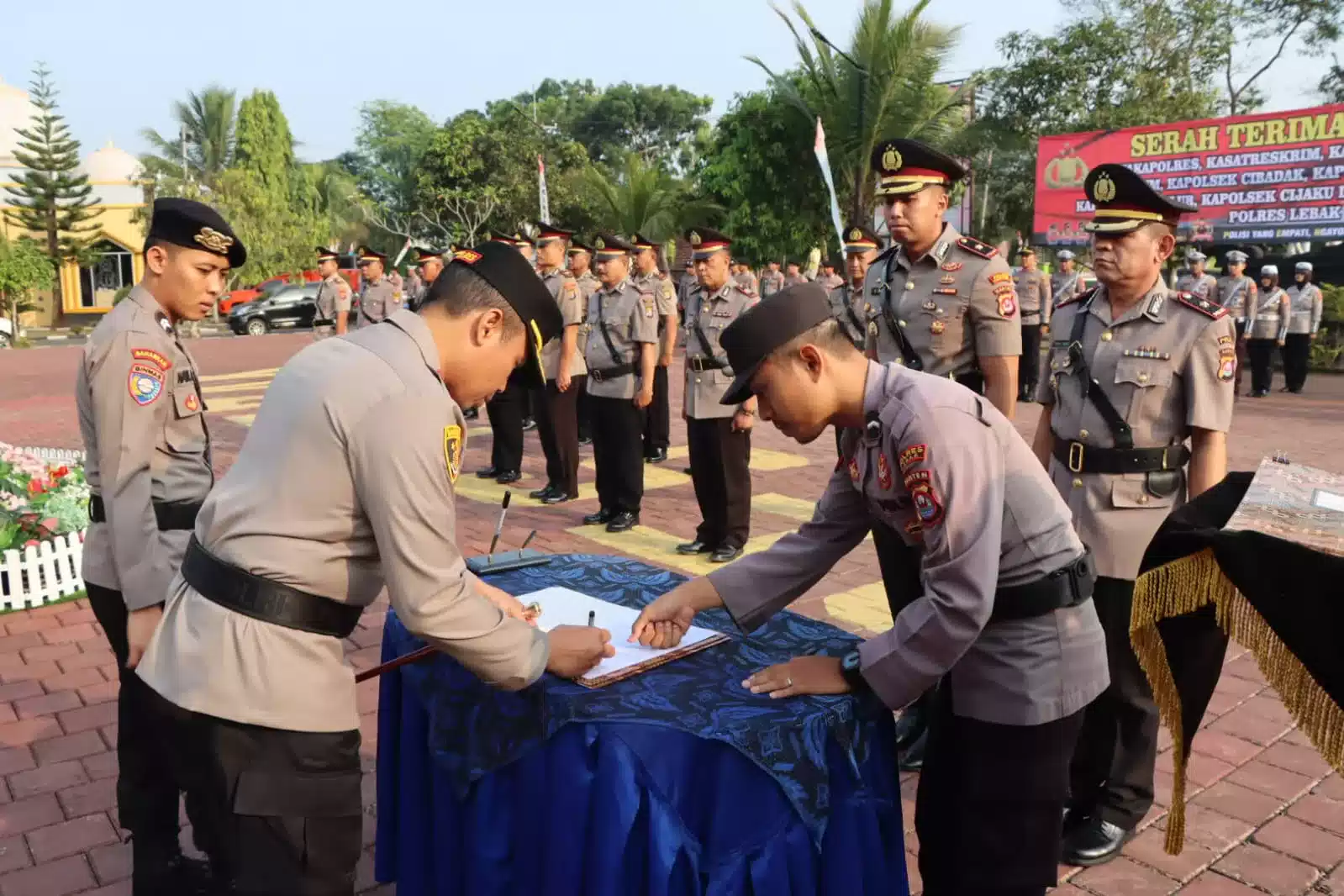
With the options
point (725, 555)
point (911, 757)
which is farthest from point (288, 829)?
point (725, 555)

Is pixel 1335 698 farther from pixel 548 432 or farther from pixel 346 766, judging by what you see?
pixel 548 432

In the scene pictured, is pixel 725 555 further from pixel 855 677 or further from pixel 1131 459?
pixel 855 677

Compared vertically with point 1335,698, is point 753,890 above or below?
below

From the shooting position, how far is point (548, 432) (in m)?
7.87

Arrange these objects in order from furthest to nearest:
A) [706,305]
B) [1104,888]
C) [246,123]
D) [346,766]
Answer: [246,123] < [706,305] < [1104,888] < [346,766]

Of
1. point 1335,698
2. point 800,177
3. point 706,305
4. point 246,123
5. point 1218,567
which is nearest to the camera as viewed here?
point 1335,698

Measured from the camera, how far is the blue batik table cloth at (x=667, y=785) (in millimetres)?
1889

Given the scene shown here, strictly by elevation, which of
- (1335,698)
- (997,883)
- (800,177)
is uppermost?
(800,177)

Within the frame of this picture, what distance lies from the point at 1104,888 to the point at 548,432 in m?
5.56

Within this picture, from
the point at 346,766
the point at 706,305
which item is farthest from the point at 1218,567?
the point at 706,305

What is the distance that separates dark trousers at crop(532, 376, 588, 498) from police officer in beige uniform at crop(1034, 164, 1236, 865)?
4.85m

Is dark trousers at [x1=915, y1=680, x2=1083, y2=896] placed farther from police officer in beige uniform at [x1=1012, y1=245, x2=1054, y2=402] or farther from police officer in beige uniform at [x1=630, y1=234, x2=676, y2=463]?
police officer in beige uniform at [x1=1012, y1=245, x2=1054, y2=402]

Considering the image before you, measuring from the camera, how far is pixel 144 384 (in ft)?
8.57

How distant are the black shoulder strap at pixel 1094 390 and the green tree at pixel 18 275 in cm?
2820
